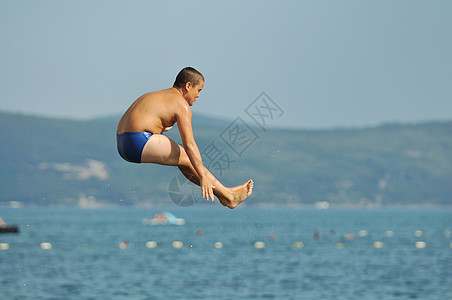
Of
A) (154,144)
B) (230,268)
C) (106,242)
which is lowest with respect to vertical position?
(154,144)

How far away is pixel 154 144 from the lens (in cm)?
1387

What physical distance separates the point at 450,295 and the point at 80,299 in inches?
1628

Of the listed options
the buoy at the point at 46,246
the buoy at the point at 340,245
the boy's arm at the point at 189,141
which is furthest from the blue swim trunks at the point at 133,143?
the buoy at the point at 340,245

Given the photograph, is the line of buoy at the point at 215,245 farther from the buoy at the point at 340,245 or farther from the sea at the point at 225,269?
the sea at the point at 225,269

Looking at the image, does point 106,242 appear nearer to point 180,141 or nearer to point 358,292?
point 358,292

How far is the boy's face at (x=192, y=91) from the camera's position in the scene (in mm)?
13688

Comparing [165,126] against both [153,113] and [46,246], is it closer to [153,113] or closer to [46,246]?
[153,113]

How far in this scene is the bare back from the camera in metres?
13.8

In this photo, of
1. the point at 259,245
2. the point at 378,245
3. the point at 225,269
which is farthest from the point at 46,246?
the point at 378,245

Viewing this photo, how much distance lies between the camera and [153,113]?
547 inches

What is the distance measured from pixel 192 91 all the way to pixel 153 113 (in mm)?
754

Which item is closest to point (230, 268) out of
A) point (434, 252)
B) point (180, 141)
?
point (434, 252)

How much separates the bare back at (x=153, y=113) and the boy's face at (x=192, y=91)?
0.14 m

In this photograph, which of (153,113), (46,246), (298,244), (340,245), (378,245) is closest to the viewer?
(153,113)
